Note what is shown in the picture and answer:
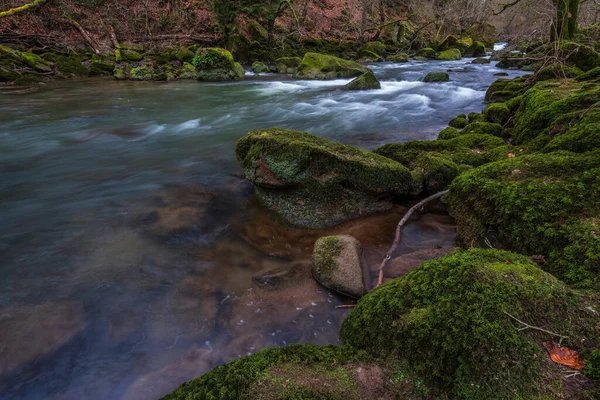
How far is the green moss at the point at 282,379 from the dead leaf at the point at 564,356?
33.9 inches

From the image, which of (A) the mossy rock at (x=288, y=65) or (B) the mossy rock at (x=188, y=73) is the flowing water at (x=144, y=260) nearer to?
(B) the mossy rock at (x=188, y=73)

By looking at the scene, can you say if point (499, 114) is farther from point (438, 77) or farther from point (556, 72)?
point (438, 77)

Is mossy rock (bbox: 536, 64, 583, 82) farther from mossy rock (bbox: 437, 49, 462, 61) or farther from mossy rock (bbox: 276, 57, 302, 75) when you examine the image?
mossy rock (bbox: 437, 49, 462, 61)

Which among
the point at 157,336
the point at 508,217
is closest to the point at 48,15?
the point at 157,336

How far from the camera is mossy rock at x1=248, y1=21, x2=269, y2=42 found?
22.5 meters

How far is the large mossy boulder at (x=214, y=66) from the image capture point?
16.2 metres

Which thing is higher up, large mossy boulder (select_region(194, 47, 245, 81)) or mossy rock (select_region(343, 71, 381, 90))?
large mossy boulder (select_region(194, 47, 245, 81))

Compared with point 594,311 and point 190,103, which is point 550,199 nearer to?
point 594,311

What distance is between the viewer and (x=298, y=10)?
91.9ft

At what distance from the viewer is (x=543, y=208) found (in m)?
2.52

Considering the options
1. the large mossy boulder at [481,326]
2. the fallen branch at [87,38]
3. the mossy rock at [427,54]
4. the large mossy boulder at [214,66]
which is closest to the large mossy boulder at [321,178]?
the large mossy boulder at [481,326]

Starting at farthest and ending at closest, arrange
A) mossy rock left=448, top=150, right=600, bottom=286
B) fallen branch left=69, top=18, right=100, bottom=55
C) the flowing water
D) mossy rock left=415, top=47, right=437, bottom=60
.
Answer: mossy rock left=415, top=47, right=437, bottom=60
fallen branch left=69, top=18, right=100, bottom=55
the flowing water
mossy rock left=448, top=150, right=600, bottom=286

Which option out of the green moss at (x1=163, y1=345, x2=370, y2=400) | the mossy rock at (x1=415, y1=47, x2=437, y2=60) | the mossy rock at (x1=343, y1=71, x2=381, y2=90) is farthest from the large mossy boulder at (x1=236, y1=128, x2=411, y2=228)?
the mossy rock at (x1=415, y1=47, x2=437, y2=60)

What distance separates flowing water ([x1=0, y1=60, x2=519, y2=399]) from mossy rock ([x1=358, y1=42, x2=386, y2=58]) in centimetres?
1733
